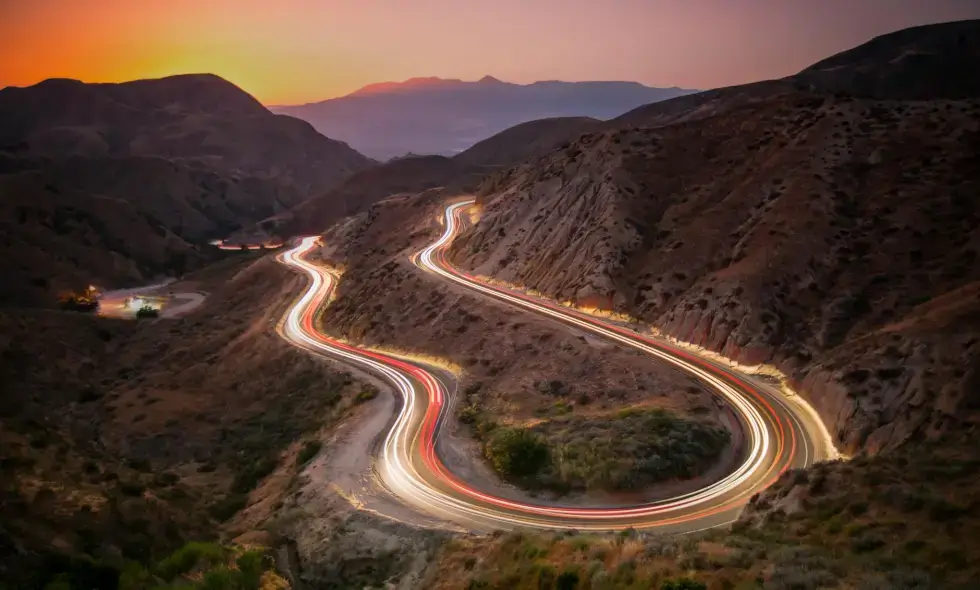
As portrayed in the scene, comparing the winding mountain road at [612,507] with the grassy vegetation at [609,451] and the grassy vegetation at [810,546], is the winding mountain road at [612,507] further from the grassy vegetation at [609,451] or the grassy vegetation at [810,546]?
the grassy vegetation at [810,546]

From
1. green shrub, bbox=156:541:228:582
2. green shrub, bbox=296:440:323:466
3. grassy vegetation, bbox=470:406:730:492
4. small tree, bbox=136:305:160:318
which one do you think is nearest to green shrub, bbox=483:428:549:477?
grassy vegetation, bbox=470:406:730:492

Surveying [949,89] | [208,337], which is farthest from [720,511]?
[949,89]

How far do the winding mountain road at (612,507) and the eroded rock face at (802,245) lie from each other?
2243mm

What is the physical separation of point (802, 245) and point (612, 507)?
2825 centimetres

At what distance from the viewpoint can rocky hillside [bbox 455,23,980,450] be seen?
104 ft

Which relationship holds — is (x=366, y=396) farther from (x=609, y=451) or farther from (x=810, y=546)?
(x=810, y=546)

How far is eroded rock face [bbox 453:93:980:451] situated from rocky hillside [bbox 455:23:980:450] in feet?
0.43

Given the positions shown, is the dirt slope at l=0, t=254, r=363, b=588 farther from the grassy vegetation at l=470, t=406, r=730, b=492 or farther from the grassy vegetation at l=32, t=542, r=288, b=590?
the grassy vegetation at l=470, t=406, r=730, b=492

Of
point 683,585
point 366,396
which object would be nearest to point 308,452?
point 366,396

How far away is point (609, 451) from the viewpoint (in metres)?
29.7

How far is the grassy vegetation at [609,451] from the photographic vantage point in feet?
94.5

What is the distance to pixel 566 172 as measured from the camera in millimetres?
71062

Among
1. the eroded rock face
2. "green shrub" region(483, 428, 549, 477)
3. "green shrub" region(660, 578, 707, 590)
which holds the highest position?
the eroded rock face

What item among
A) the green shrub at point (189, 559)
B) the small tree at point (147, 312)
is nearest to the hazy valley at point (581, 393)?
the green shrub at point (189, 559)
